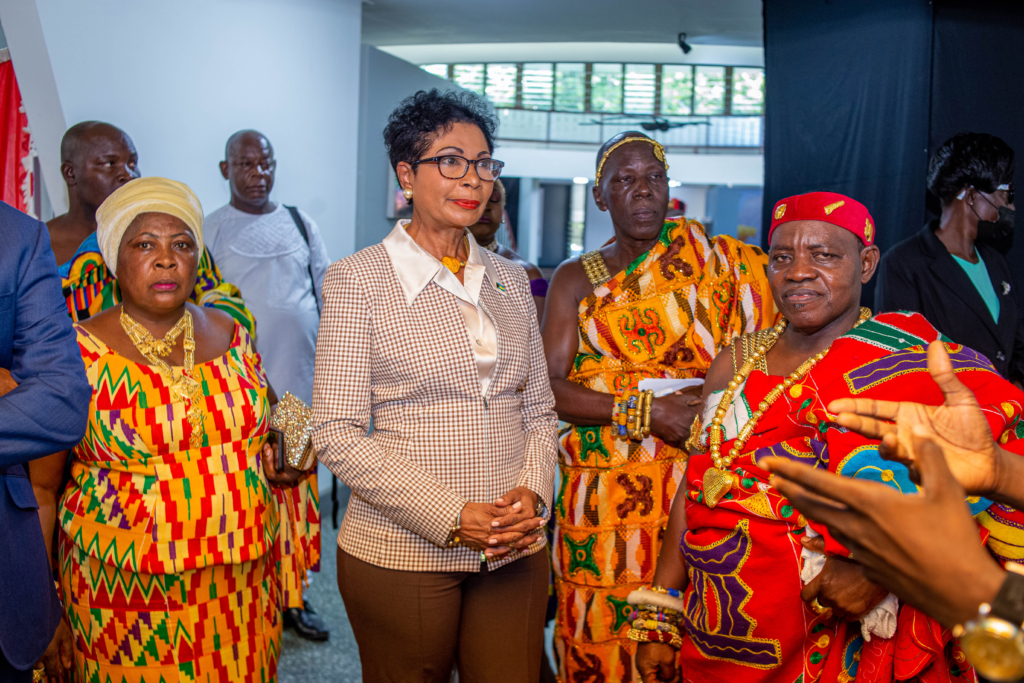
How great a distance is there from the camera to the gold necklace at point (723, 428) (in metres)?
1.94

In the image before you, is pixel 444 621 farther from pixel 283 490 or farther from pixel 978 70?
pixel 978 70

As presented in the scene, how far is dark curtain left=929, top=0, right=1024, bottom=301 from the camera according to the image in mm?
3947

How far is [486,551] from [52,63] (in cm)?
308

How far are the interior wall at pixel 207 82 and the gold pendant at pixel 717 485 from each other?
318 centimetres

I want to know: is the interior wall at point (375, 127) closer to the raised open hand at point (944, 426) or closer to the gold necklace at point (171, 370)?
the gold necklace at point (171, 370)

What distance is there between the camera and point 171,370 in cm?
219

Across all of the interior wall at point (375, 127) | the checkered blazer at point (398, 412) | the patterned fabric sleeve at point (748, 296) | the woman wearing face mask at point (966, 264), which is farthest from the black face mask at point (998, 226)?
the interior wall at point (375, 127)

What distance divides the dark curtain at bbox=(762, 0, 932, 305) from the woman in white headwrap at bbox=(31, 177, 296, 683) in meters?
3.44

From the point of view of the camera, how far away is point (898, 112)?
4.04 metres

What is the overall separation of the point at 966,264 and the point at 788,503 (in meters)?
2.06

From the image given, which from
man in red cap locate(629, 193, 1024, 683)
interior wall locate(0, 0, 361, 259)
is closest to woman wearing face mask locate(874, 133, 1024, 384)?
man in red cap locate(629, 193, 1024, 683)

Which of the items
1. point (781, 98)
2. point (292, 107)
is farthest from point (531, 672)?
point (292, 107)

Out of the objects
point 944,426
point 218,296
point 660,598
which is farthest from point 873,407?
point 218,296

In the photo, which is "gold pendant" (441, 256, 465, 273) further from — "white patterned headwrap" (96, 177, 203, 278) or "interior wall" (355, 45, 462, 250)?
"interior wall" (355, 45, 462, 250)
